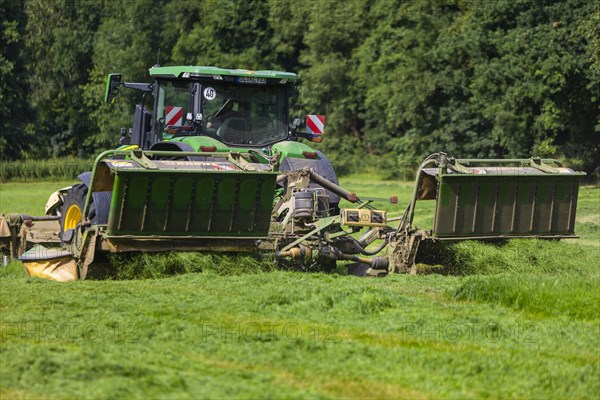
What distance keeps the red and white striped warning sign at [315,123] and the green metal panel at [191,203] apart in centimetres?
321

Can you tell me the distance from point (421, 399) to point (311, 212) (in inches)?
213

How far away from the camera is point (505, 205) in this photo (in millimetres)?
11609

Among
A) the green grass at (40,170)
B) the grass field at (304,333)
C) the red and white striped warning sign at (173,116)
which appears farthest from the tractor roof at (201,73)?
the green grass at (40,170)

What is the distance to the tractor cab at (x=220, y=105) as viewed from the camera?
13.1m

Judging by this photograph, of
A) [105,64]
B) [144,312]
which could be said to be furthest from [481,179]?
[105,64]

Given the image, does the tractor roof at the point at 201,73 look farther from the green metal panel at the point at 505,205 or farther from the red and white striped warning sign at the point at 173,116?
the green metal panel at the point at 505,205

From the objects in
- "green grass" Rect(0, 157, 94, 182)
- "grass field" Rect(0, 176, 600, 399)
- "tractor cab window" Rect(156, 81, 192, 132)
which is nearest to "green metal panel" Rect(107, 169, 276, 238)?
"grass field" Rect(0, 176, 600, 399)

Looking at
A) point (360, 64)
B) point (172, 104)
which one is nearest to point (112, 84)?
point (172, 104)

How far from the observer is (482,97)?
33.2m

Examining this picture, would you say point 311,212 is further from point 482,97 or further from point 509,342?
point 482,97

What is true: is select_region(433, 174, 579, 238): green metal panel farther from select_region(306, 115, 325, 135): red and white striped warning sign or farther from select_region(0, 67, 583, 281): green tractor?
select_region(306, 115, 325, 135): red and white striped warning sign

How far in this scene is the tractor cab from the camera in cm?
1307

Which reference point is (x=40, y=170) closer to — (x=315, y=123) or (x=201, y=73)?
(x=315, y=123)

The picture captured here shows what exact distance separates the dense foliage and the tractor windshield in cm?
1725
